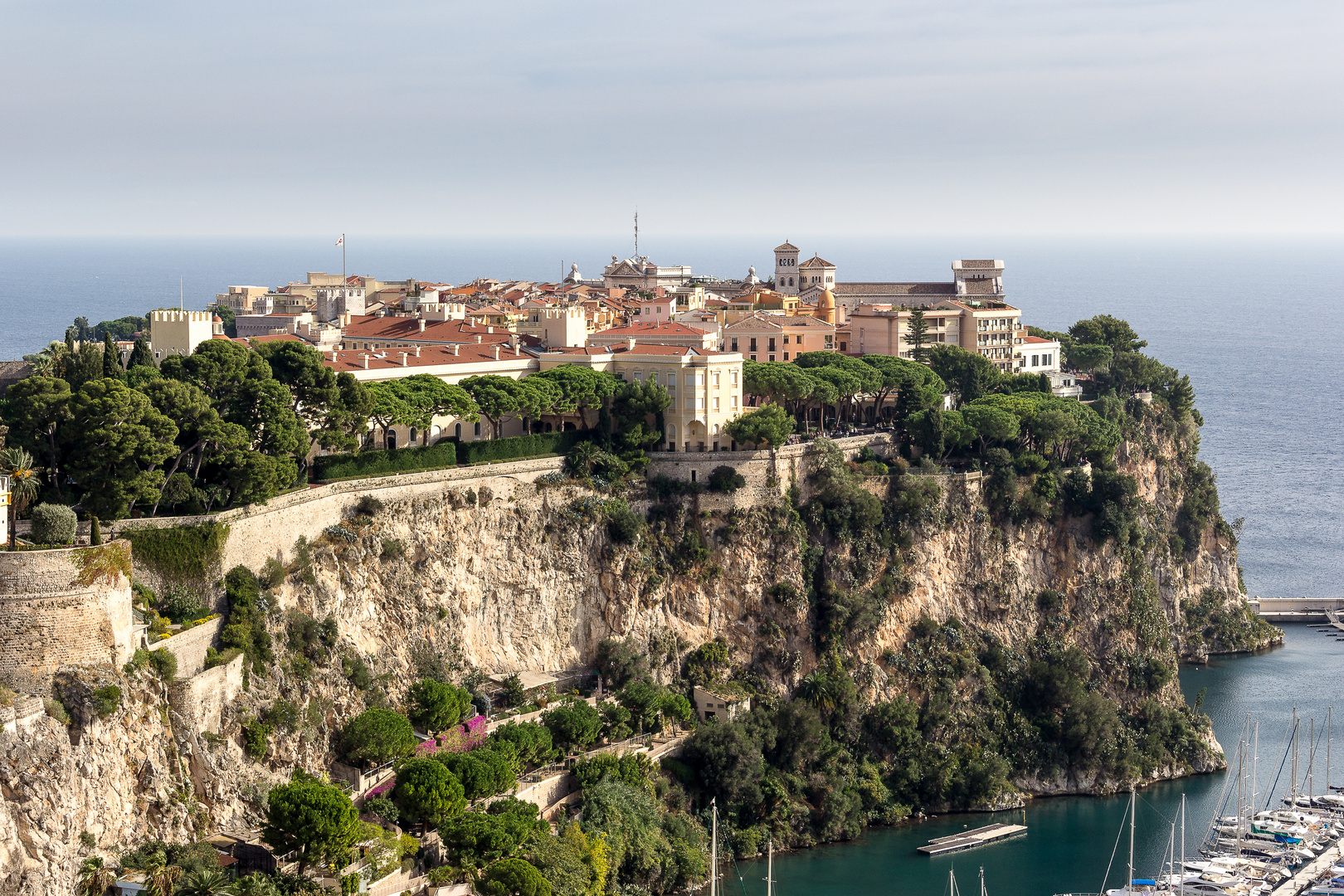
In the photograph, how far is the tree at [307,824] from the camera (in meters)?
38.5

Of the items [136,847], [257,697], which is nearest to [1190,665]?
[257,697]

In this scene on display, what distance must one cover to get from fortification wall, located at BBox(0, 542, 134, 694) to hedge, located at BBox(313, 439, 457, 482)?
13.3 metres

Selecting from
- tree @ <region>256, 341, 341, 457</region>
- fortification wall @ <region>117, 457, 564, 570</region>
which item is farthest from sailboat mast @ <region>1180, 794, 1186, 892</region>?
tree @ <region>256, 341, 341, 457</region>

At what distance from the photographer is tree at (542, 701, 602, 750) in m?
49.9

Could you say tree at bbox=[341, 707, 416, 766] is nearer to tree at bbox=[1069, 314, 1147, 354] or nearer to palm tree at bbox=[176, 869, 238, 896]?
palm tree at bbox=[176, 869, 238, 896]

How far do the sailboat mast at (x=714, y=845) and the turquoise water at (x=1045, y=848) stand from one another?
0.44 metres

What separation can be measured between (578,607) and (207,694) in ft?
54.2

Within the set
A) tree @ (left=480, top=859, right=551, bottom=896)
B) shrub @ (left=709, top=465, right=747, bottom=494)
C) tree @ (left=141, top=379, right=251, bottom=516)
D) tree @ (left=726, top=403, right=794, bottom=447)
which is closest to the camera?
tree @ (left=480, top=859, right=551, bottom=896)

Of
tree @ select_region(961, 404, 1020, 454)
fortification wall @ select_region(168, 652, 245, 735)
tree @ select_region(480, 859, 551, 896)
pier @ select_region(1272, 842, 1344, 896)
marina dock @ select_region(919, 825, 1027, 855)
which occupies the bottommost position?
marina dock @ select_region(919, 825, 1027, 855)

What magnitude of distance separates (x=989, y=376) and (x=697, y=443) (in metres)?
19.6

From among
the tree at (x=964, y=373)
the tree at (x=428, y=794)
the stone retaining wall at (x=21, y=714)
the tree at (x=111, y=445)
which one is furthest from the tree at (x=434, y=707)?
the tree at (x=964, y=373)

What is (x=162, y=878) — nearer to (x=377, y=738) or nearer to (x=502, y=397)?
(x=377, y=738)

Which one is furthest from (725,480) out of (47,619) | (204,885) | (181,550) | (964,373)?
(204,885)

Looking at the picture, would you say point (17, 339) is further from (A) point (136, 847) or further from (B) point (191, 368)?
(A) point (136, 847)
